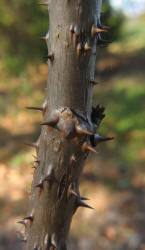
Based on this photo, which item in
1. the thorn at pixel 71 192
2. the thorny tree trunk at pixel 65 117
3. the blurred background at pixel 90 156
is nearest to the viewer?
the thorny tree trunk at pixel 65 117

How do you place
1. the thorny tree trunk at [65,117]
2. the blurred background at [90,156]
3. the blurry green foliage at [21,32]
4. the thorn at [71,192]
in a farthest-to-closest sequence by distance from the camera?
1. the blurry green foliage at [21,32]
2. the blurred background at [90,156]
3. the thorn at [71,192]
4. the thorny tree trunk at [65,117]

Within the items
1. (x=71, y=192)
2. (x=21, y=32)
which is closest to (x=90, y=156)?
(x=71, y=192)

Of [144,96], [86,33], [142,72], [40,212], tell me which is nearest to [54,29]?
[86,33]

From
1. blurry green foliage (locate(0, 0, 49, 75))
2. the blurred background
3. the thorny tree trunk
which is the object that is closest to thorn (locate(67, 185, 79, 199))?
the thorny tree trunk

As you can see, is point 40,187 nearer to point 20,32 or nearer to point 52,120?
point 52,120

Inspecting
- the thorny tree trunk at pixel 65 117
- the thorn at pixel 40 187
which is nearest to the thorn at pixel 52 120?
the thorny tree trunk at pixel 65 117

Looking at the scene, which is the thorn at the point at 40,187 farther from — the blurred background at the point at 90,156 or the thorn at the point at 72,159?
the blurred background at the point at 90,156
